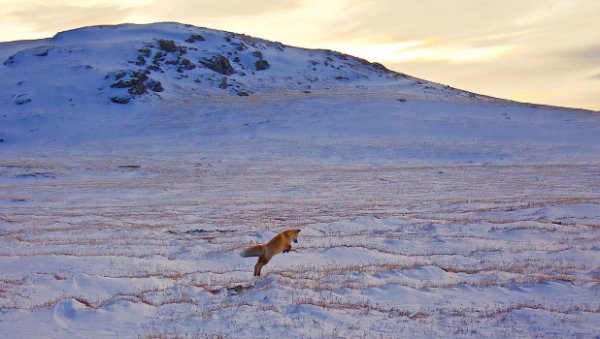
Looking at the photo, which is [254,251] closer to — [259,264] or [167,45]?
[259,264]

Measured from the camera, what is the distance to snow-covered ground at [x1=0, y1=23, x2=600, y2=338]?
35.1 ft

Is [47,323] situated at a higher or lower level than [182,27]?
lower

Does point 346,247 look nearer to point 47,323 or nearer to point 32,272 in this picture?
point 32,272

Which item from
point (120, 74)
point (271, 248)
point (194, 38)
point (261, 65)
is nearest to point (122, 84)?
point (120, 74)

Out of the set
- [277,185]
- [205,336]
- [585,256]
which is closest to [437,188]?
[277,185]

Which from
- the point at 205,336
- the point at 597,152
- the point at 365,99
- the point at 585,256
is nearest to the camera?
the point at 205,336

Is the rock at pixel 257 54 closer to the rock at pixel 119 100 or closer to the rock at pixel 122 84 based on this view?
the rock at pixel 122 84

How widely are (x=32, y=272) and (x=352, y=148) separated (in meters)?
47.3

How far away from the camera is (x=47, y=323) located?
33.3 feet

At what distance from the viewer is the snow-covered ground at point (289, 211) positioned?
10.7 m

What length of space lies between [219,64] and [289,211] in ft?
237

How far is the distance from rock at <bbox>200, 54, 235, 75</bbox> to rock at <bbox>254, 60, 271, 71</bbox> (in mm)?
5053

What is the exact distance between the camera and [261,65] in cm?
10162

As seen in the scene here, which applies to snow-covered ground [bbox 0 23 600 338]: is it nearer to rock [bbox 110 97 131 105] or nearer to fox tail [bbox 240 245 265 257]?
fox tail [bbox 240 245 265 257]
